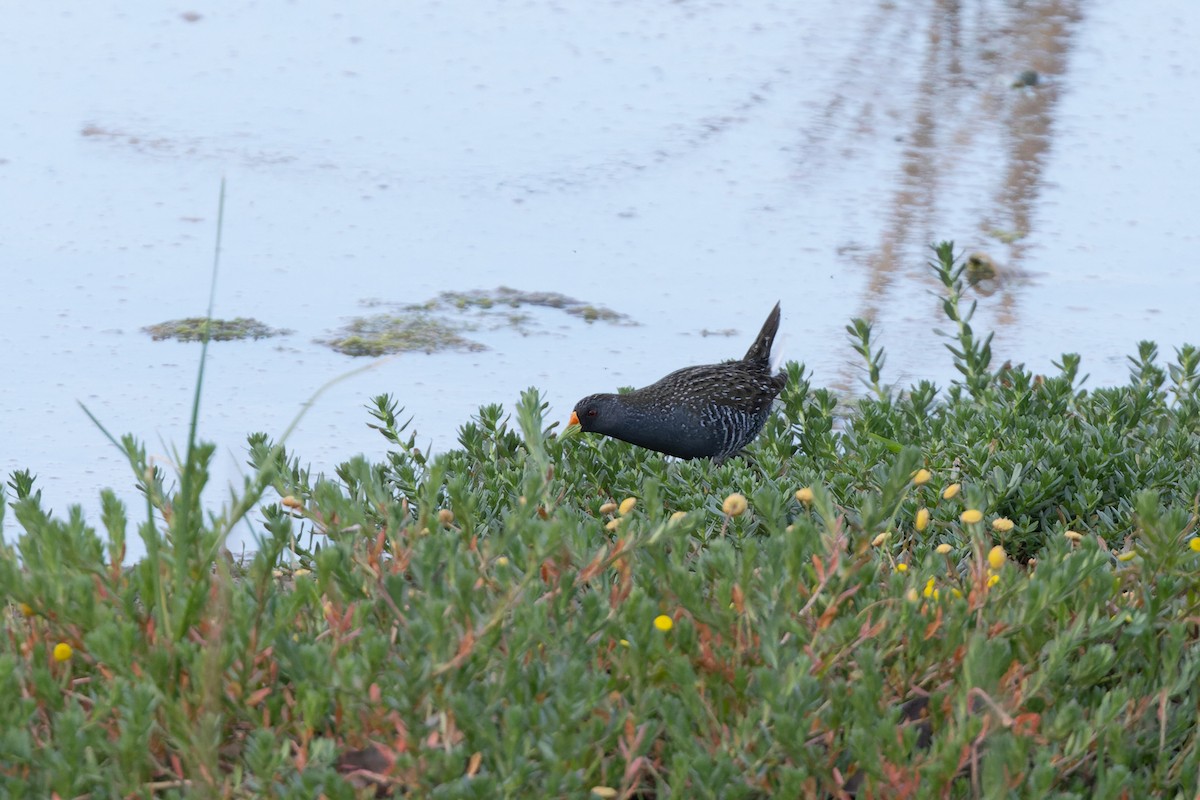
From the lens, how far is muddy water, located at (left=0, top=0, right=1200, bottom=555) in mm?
6793

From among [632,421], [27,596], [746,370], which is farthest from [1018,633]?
[746,370]

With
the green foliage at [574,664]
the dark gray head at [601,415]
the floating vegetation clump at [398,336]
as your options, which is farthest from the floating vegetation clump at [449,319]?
the green foliage at [574,664]

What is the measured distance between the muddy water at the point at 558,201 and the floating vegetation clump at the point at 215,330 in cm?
10

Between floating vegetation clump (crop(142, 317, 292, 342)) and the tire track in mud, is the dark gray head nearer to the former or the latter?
the tire track in mud

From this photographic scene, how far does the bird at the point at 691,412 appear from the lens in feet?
17.9

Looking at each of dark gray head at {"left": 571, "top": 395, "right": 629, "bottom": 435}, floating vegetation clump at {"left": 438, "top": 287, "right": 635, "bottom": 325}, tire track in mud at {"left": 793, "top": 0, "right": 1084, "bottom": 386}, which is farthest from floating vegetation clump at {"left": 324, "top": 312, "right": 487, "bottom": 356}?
tire track in mud at {"left": 793, "top": 0, "right": 1084, "bottom": 386}

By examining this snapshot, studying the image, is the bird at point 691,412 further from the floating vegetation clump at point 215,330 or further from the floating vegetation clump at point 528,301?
the floating vegetation clump at point 215,330

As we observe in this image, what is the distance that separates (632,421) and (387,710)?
127 inches

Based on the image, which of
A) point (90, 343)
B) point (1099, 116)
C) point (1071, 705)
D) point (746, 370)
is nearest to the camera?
point (1071, 705)

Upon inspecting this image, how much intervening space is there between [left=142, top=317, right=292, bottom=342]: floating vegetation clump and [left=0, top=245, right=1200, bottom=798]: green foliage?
13.4 feet

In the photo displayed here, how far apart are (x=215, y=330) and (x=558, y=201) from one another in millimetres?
2403

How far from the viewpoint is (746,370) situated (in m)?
6.05

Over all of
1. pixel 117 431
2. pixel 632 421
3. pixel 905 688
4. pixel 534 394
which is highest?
pixel 534 394

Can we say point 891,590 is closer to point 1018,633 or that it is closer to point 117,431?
point 1018,633
